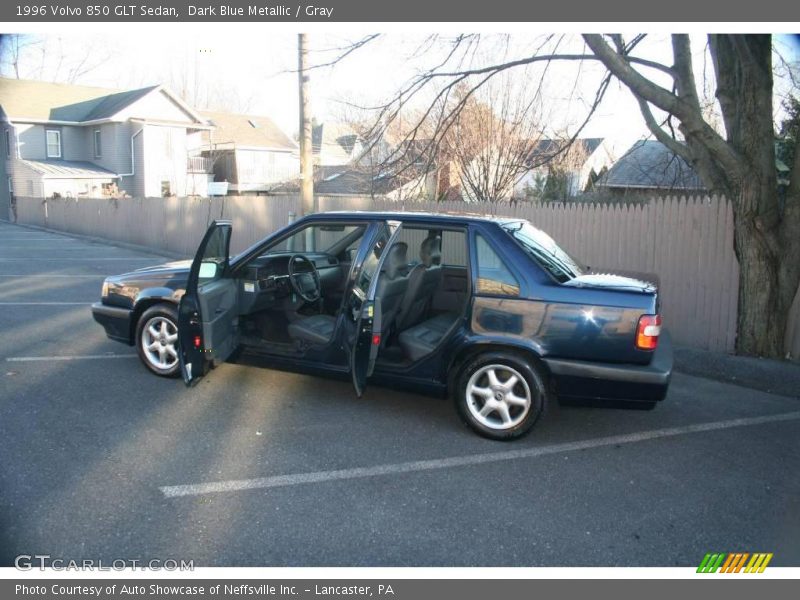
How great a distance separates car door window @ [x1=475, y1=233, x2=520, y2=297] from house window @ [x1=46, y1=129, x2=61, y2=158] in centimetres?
3456

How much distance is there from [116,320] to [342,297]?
213 cm

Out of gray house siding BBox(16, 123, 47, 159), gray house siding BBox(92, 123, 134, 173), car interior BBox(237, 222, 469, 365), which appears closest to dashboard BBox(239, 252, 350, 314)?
car interior BBox(237, 222, 469, 365)

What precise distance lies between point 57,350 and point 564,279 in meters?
5.33

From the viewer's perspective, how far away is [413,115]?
1647cm

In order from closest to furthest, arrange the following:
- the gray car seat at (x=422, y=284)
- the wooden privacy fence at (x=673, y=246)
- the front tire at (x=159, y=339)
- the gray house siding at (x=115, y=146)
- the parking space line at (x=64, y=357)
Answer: the gray car seat at (x=422, y=284) → the front tire at (x=159, y=339) → the parking space line at (x=64, y=357) → the wooden privacy fence at (x=673, y=246) → the gray house siding at (x=115, y=146)

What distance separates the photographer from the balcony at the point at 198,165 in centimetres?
3594

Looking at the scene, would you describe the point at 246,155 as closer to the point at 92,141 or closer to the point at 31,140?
the point at 92,141

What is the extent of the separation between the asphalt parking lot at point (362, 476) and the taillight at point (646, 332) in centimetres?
81

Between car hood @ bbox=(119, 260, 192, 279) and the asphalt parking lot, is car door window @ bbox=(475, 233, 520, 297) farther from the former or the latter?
car hood @ bbox=(119, 260, 192, 279)

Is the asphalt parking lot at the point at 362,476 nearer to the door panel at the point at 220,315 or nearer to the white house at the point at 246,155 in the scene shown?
the door panel at the point at 220,315

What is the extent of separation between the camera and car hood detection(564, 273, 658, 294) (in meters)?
4.59

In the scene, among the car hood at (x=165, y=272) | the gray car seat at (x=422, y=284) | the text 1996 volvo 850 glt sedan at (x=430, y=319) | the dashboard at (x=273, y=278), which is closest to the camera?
the text 1996 volvo 850 glt sedan at (x=430, y=319)

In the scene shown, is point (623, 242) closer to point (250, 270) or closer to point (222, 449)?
point (250, 270)

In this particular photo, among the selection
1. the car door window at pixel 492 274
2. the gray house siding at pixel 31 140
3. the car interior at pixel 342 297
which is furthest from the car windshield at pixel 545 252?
the gray house siding at pixel 31 140
